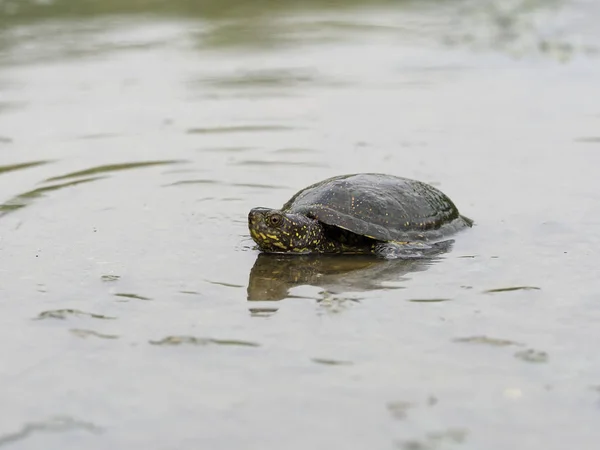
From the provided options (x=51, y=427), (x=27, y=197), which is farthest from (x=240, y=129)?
(x=51, y=427)

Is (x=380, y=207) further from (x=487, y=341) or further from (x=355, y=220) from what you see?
(x=487, y=341)

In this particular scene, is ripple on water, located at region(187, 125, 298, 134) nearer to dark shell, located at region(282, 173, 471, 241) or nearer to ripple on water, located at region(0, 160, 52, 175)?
ripple on water, located at region(0, 160, 52, 175)

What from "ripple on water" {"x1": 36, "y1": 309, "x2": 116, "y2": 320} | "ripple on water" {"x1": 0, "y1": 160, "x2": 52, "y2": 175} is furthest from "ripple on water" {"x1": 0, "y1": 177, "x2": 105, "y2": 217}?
"ripple on water" {"x1": 36, "y1": 309, "x2": 116, "y2": 320}

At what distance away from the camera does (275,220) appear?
607 cm

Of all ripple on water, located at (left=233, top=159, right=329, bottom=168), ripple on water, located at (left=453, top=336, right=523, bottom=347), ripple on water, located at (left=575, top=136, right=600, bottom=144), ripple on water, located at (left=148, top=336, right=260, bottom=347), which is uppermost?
ripple on water, located at (left=575, top=136, right=600, bottom=144)

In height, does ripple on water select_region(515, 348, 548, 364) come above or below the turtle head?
below

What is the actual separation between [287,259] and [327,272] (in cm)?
43

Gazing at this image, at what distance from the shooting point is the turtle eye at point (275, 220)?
6066mm

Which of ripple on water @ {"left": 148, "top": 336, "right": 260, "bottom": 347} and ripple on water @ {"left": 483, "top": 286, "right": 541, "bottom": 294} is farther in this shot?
ripple on water @ {"left": 483, "top": 286, "right": 541, "bottom": 294}

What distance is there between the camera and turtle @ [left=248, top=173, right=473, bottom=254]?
20.1 feet

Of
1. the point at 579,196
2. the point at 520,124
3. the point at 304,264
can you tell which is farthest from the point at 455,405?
the point at 520,124

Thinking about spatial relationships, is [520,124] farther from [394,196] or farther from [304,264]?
[304,264]

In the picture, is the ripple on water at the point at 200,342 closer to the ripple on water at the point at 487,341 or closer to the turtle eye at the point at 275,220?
the ripple on water at the point at 487,341

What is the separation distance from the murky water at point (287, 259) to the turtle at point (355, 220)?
0.18 m
